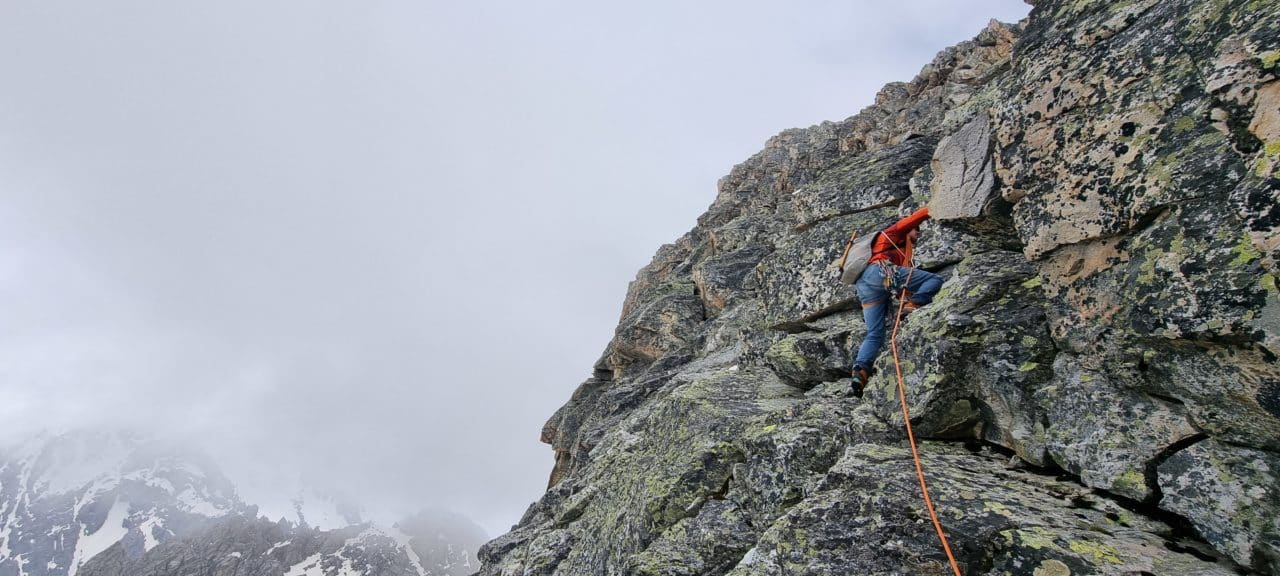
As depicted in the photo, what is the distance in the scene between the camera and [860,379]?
11.3 metres

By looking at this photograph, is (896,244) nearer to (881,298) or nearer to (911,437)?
(881,298)

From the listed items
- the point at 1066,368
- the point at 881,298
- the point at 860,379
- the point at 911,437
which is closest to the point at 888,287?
the point at 881,298

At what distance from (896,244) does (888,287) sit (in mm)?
966

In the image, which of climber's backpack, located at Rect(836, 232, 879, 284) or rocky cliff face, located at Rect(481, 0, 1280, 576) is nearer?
rocky cliff face, located at Rect(481, 0, 1280, 576)

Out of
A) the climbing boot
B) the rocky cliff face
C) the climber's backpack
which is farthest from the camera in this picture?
the climber's backpack

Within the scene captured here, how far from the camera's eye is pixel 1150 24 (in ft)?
22.7

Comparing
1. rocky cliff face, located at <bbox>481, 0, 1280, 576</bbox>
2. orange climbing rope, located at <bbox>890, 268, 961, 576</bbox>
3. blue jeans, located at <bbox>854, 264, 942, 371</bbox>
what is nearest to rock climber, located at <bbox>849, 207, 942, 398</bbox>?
blue jeans, located at <bbox>854, 264, 942, 371</bbox>

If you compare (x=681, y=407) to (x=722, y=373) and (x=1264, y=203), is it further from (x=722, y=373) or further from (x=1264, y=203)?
(x=1264, y=203)

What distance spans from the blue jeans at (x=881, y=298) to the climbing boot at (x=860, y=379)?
8 centimetres

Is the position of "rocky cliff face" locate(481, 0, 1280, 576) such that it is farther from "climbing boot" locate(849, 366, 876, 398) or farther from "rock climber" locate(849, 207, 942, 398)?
"rock climber" locate(849, 207, 942, 398)

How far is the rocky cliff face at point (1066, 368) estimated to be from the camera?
5.49 metres

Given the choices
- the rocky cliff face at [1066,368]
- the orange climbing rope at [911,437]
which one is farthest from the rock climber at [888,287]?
the rocky cliff face at [1066,368]

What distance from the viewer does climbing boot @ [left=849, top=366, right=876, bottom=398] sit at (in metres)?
11.2

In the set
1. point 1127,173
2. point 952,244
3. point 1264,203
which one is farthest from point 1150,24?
point 952,244
